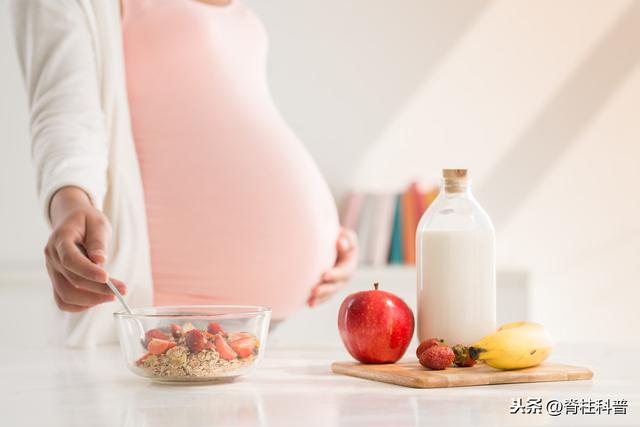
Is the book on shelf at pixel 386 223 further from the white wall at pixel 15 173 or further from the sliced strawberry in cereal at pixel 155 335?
the sliced strawberry in cereal at pixel 155 335

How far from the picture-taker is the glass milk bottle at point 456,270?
108cm

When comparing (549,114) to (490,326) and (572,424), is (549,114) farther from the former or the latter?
(572,424)

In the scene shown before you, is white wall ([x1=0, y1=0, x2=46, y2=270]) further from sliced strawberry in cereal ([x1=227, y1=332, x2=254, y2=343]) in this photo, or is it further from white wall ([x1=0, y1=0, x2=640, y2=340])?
sliced strawberry in cereal ([x1=227, y1=332, x2=254, y2=343])

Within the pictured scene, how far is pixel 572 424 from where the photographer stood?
0.73 m

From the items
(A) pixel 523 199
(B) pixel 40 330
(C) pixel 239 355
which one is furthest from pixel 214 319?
(A) pixel 523 199

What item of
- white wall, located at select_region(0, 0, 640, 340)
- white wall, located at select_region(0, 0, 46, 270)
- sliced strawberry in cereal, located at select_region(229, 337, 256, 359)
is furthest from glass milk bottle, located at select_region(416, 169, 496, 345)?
white wall, located at select_region(0, 0, 46, 270)

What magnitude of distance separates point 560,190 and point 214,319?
2.48 meters

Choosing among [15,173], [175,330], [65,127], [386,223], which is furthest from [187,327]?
[15,173]

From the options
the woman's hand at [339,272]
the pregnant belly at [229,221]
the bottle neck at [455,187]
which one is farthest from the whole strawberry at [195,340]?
the woman's hand at [339,272]

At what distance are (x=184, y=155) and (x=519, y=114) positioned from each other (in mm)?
1883

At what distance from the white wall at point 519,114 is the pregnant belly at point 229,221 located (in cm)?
155

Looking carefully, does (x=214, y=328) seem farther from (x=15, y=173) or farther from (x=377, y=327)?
(x=15, y=173)

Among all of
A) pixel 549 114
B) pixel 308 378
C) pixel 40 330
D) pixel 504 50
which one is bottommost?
pixel 40 330

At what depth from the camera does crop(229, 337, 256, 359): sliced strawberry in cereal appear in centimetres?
96
